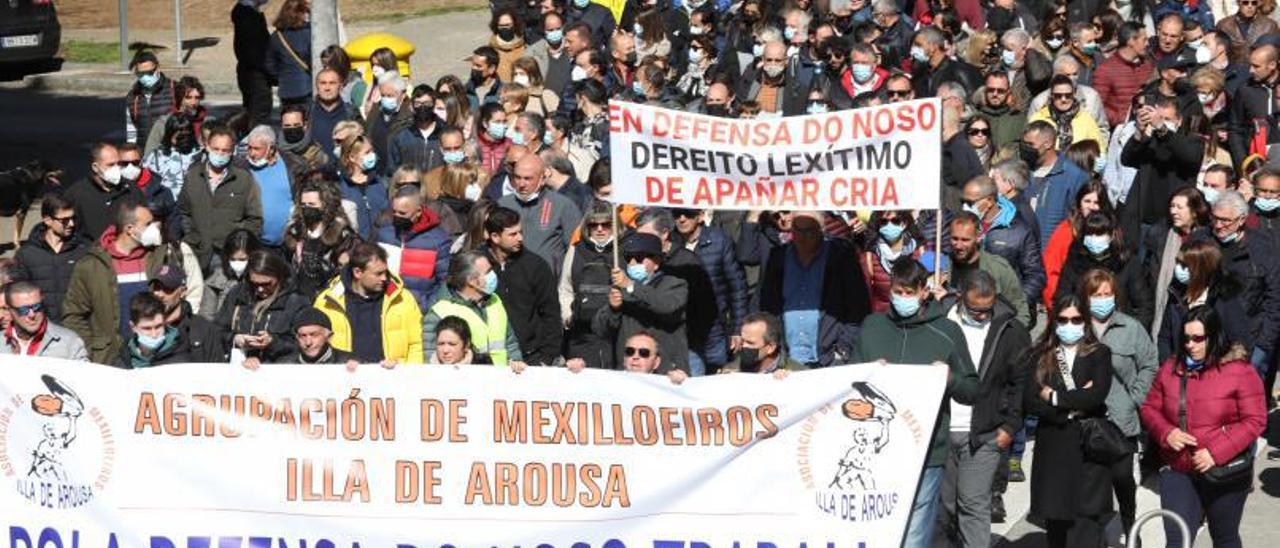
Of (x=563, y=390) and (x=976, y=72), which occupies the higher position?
(x=976, y=72)

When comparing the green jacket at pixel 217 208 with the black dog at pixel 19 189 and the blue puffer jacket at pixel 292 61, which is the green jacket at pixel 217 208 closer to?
the black dog at pixel 19 189

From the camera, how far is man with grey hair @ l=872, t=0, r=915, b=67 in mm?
19578

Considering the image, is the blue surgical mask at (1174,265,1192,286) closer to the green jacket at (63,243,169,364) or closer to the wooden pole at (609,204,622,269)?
the wooden pole at (609,204,622,269)

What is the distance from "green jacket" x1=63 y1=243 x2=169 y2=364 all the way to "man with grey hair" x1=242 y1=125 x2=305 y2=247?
1822 millimetres

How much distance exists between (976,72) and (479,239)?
5.85m

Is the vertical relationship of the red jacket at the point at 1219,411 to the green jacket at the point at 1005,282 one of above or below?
below

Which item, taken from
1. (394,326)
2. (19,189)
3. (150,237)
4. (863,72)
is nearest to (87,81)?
(19,189)

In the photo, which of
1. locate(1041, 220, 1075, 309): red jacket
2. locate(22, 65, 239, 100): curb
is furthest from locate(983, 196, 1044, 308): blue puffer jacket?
locate(22, 65, 239, 100): curb

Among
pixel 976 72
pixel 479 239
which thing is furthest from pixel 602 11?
pixel 479 239

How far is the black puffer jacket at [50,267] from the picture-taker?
1384cm

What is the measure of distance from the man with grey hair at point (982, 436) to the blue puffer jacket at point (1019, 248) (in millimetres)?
2025

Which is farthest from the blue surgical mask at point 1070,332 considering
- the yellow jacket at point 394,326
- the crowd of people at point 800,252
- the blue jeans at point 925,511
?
the yellow jacket at point 394,326

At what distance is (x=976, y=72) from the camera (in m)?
18.6

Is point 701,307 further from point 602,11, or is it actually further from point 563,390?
point 602,11
